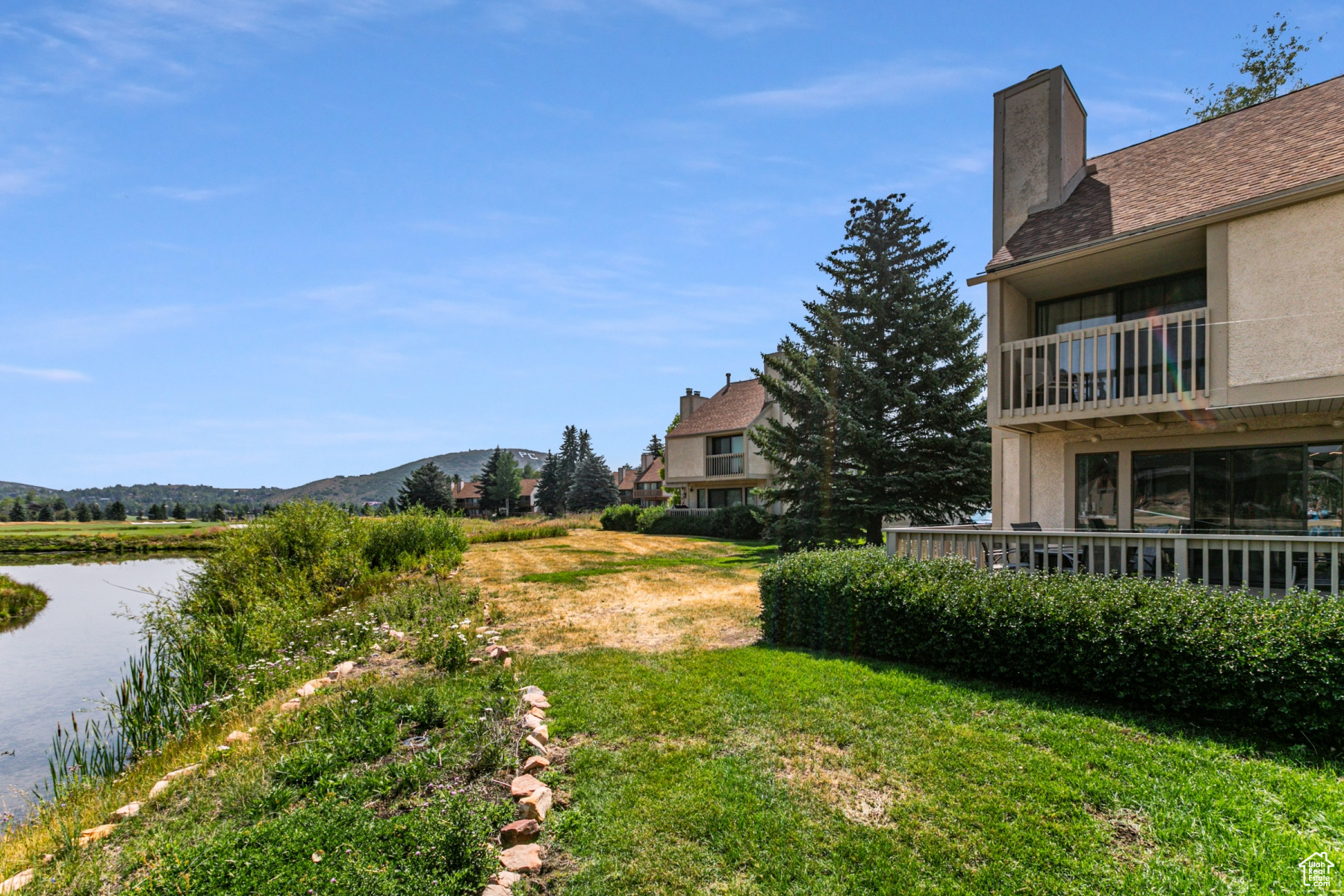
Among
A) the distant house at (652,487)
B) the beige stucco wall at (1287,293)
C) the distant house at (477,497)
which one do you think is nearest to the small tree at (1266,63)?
the beige stucco wall at (1287,293)

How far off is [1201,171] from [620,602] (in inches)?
476

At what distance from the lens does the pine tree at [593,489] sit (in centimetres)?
6538

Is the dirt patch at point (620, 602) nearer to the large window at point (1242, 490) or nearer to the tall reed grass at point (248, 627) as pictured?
the tall reed grass at point (248, 627)

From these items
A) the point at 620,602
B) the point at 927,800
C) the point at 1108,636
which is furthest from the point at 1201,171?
the point at 620,602

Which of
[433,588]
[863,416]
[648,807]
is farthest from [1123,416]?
[433,588]

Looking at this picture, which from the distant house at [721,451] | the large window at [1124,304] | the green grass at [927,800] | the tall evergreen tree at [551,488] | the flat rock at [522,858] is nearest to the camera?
the green grass at [927,800]

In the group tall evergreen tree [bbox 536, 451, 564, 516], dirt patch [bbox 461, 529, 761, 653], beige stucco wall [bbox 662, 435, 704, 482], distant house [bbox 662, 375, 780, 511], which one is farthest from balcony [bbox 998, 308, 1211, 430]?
tall evergreen tree [bbox 536, 451, 564, 516]

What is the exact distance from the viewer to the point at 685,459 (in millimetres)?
38062

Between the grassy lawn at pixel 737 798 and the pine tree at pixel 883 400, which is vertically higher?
the pine tree at pixel 883 400

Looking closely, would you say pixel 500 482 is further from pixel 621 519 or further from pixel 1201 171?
pixel 1201 171

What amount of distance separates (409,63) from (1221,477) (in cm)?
1382

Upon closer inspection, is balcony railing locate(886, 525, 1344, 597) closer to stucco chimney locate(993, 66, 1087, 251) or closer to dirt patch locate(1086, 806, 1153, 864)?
dirt patch locate(1086, 806, 1153, 864)

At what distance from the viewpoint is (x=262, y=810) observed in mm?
4223

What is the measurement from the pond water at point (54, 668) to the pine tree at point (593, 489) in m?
43.5
